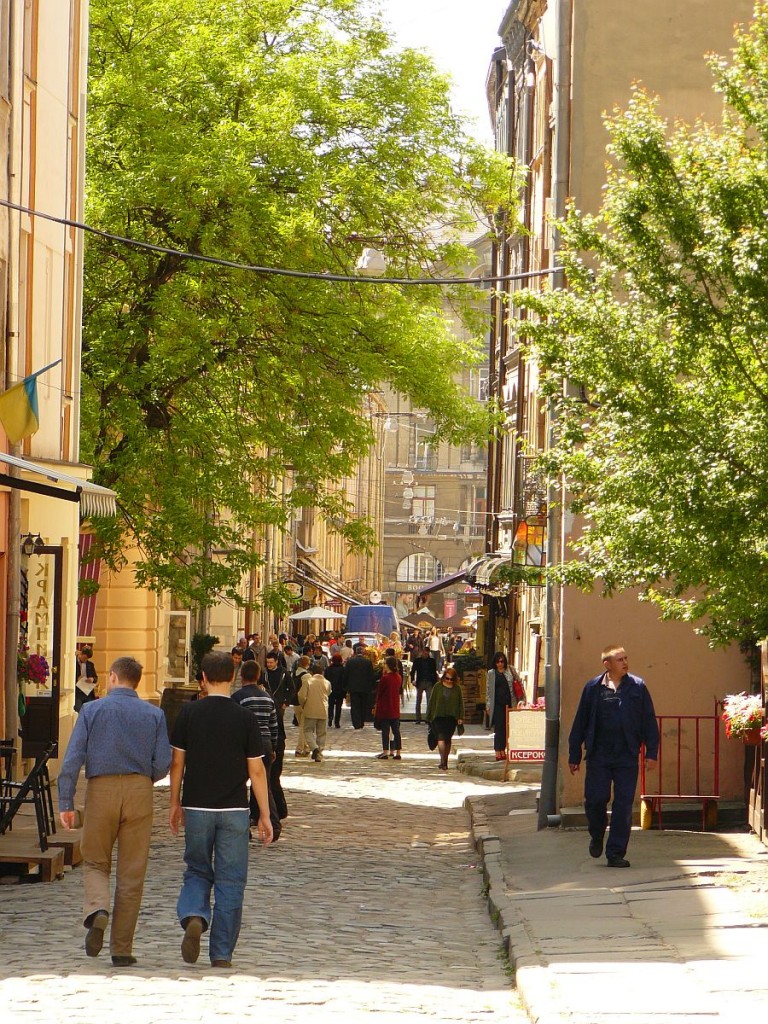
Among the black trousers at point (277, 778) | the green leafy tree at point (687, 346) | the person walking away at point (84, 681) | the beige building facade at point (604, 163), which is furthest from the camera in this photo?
the person walking away at point (84, 681)

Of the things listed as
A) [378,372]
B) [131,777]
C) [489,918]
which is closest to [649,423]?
[489,918]

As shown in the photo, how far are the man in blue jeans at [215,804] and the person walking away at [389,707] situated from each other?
62.6 ft

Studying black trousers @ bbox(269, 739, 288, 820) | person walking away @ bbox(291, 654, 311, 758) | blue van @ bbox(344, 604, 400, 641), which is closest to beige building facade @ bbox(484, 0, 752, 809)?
black trousers @ bbox(269, 739, 288, 820)

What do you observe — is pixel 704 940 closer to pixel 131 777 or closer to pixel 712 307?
pixel 131 777

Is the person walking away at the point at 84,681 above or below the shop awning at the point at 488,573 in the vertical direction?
below

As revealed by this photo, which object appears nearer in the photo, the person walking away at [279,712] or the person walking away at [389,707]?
the person walking away at [279,712]

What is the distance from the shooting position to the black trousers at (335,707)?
3941 cm

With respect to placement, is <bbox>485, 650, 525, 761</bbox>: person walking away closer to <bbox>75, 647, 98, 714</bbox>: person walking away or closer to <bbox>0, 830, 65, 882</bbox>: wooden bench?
<bbox>75, 647, 98, 714</bbox>: person walking away

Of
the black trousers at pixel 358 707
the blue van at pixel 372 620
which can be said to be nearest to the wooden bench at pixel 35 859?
the black trousers at pixel 358 707

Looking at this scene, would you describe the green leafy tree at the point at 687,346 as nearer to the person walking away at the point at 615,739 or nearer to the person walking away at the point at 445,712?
the person walking away at the point at 615,739

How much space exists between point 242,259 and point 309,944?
16.2 meters

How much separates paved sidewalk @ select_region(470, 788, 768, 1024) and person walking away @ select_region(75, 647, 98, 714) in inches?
428

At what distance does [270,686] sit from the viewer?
30.8m

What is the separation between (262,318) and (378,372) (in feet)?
6.33
